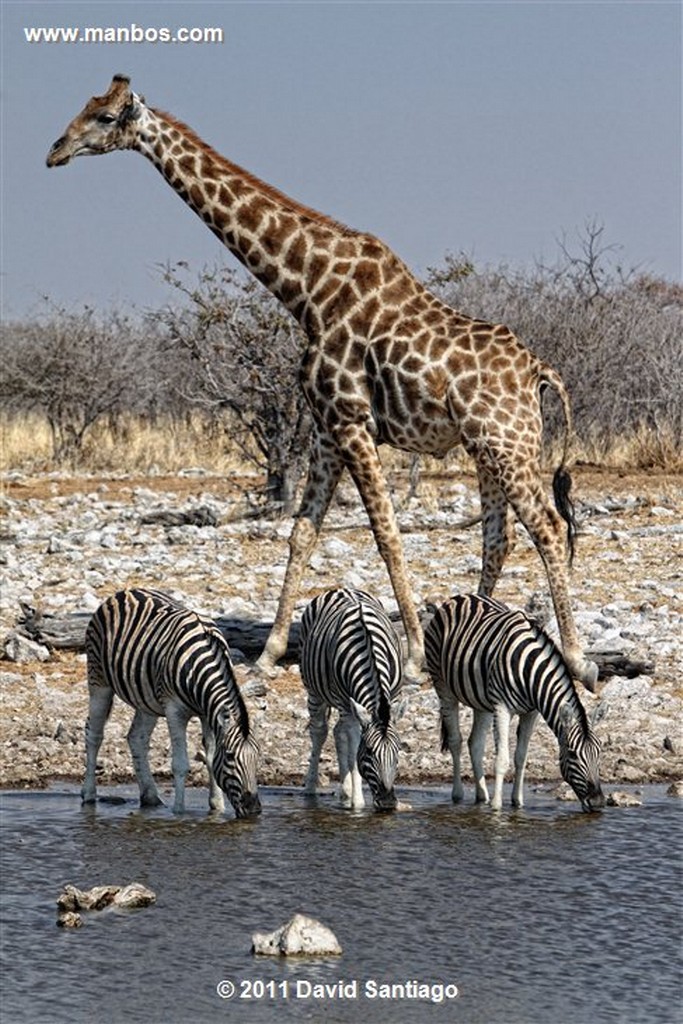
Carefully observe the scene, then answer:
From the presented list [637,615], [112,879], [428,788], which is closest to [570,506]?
[637,615]

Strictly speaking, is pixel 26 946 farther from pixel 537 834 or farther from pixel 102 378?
pixel 102 378

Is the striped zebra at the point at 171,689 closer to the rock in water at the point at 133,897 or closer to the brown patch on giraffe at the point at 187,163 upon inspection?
the rock in water at the point at 133,897

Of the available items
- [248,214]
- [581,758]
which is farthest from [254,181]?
[581,758]

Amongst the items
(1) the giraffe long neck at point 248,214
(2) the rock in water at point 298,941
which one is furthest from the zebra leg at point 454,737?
(1) the giraffe long neck at point 248,214

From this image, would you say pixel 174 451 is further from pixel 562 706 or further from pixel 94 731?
pixel 562 706

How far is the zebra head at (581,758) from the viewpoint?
8.24 metres

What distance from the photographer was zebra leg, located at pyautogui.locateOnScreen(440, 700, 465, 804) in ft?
27.9

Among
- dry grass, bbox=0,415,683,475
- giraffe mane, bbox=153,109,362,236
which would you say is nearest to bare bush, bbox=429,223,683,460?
dry grass, bbox=0,415,683,475

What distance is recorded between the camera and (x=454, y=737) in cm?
861

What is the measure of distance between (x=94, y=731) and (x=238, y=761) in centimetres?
86

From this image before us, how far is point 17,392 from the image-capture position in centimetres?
2561

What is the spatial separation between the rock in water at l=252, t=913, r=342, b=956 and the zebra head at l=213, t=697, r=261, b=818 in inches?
63.5

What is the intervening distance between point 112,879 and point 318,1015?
1624 mm

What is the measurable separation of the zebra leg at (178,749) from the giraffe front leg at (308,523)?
2.14 metres
